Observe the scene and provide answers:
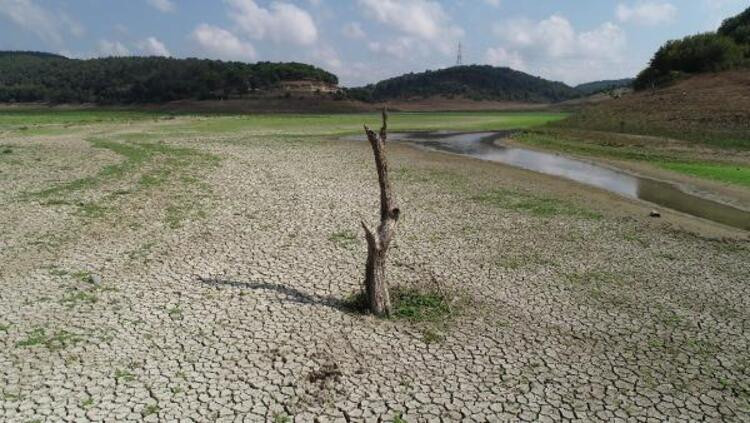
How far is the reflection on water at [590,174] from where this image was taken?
2084 cm

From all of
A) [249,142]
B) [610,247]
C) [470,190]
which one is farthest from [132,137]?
[610,247]

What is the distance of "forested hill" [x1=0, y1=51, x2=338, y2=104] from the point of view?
399ft

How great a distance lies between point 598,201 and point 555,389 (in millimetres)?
16100

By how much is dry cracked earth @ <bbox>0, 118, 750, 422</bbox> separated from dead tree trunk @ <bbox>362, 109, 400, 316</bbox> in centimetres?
47

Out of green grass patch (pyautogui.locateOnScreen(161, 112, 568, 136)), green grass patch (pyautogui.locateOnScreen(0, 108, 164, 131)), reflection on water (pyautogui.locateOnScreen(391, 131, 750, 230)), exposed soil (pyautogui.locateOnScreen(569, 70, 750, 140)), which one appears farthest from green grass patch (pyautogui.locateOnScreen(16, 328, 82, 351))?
green grass patch (pyautogui.locateOnScreen(0, 108, 164, 131))

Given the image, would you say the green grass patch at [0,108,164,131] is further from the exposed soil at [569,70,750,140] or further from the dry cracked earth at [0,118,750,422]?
the exposed soil at [569,70,750,140]

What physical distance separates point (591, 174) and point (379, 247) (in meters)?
25.0

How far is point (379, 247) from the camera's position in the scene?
392 inches

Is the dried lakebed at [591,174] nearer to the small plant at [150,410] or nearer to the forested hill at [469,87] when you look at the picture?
the small plant at [150,410]

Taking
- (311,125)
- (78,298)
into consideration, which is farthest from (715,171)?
(311,125)

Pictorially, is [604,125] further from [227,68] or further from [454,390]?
[227,68]

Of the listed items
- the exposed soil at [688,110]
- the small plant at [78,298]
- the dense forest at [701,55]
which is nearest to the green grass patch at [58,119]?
the small plant at [78,298]

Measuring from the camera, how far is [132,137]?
43281 mm

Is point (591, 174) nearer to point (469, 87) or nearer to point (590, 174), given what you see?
point (590, 174)
